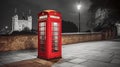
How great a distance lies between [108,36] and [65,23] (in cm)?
5199

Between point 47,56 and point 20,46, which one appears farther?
point 20,46

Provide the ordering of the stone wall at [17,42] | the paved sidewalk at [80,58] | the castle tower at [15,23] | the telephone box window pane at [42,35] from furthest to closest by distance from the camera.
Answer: the castle tower at [15,23], the stone wall at [17,42], the telephone box window pane at [42,35], the paved sidewalk at [80,58]

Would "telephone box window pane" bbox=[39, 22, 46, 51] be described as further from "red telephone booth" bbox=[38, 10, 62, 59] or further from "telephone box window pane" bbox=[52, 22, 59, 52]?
"telephone box window pane" bbox=[52, 22, 59, 52]

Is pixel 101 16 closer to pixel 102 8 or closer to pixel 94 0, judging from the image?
pixel 102 8

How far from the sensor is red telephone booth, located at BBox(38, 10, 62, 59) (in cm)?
643

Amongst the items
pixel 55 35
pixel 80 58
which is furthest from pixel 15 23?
pixel 80 58

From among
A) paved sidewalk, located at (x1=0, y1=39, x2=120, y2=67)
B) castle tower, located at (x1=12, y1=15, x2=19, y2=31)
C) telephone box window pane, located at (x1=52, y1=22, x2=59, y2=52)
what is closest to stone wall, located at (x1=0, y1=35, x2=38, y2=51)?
paved sidewalk, located at (x1=0, y1=39, x2=120, y2=67)

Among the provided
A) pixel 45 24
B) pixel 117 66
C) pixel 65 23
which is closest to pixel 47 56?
pixel 45 24

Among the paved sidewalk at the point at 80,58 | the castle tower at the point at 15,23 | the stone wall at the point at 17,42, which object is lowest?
the paved sidewalk at the point at 80,58

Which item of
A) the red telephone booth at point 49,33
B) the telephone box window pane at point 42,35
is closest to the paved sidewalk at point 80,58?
the red telephone booth at point 49,33

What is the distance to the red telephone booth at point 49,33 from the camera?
6.43 m

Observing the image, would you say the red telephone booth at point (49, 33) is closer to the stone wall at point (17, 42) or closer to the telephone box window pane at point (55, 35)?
the telephone box window pane at point (55, 35)

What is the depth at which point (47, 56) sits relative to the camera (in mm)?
6551

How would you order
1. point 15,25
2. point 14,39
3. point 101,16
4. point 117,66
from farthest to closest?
1. point 15,25
2. point 101,16
3. point 14,39
4. point 117,66
